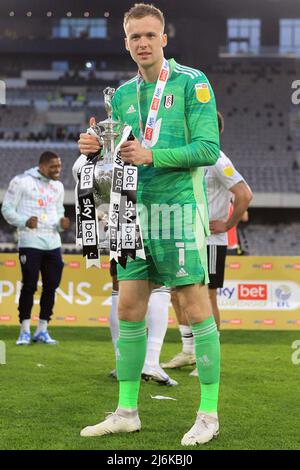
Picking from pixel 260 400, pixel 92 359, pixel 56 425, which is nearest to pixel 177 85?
pixel 56 425

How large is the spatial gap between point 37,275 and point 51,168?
1.16 m

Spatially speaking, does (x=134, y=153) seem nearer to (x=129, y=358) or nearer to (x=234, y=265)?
(x=129, y=358)

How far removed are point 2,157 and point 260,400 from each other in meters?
28.6

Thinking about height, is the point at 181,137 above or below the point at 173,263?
above

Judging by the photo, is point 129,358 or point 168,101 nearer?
point 168,101

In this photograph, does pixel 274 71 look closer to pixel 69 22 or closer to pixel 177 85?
pixel 69 22

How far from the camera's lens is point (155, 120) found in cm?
365

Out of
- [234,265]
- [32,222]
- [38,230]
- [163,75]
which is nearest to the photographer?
[163,75]

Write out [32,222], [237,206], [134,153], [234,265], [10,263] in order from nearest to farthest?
[134,153] < [237,206] < [32,222] < [10,263] < [234,265]

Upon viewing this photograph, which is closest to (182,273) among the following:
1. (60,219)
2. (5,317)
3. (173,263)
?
(173,263)

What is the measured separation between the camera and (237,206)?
6145mm

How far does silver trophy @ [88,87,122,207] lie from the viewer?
3562mm

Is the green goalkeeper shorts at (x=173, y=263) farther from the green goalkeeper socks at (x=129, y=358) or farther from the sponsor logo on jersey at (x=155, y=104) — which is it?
the sponsor logo on jersey at (x=155, y=104)

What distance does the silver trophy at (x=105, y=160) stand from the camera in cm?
356
